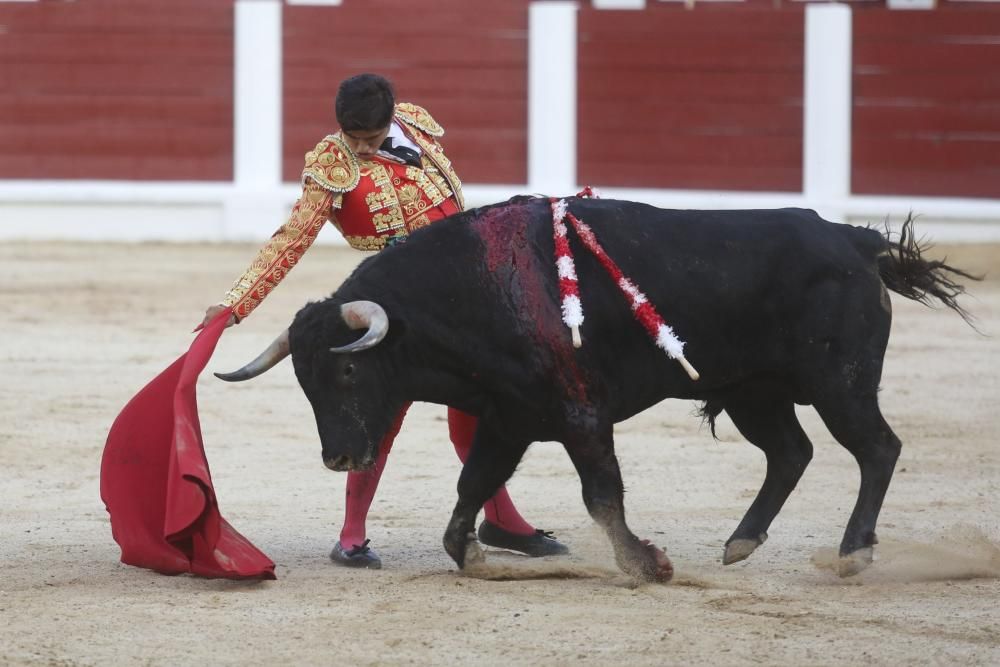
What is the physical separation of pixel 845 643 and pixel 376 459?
104 centimetres

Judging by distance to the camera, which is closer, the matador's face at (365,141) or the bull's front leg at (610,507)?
the bull's front leg at (610,507)

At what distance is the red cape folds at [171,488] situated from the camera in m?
3.48

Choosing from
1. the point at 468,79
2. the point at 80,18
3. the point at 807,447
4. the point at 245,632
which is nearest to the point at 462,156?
the point at 468,79

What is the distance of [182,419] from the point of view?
141 inches

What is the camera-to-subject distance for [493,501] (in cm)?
394

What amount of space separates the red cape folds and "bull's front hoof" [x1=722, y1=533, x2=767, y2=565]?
0.95 m

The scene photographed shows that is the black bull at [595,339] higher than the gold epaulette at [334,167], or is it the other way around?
the gold epaulette at [334,167]


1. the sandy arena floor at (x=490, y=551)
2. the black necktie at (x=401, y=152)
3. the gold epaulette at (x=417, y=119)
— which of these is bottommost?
the sandy arena floor at (x=490, y=551)

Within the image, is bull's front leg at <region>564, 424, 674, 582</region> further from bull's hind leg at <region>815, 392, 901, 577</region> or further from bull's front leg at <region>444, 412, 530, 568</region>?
bull's hind leg at <region>815, 392, 901, 577</region>

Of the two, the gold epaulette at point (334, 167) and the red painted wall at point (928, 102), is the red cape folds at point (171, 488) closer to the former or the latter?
the gold epaulette at point (334, 167)

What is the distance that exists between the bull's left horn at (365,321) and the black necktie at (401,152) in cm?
45

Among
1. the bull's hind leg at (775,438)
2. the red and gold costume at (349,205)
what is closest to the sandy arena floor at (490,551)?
the bull's hind leg at (775,438)

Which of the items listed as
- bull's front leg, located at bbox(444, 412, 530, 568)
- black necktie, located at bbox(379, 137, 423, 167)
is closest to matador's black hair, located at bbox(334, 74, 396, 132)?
black necktie, located at bbox(379, 137, 423, 167)

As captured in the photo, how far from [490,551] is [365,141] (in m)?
0.99
